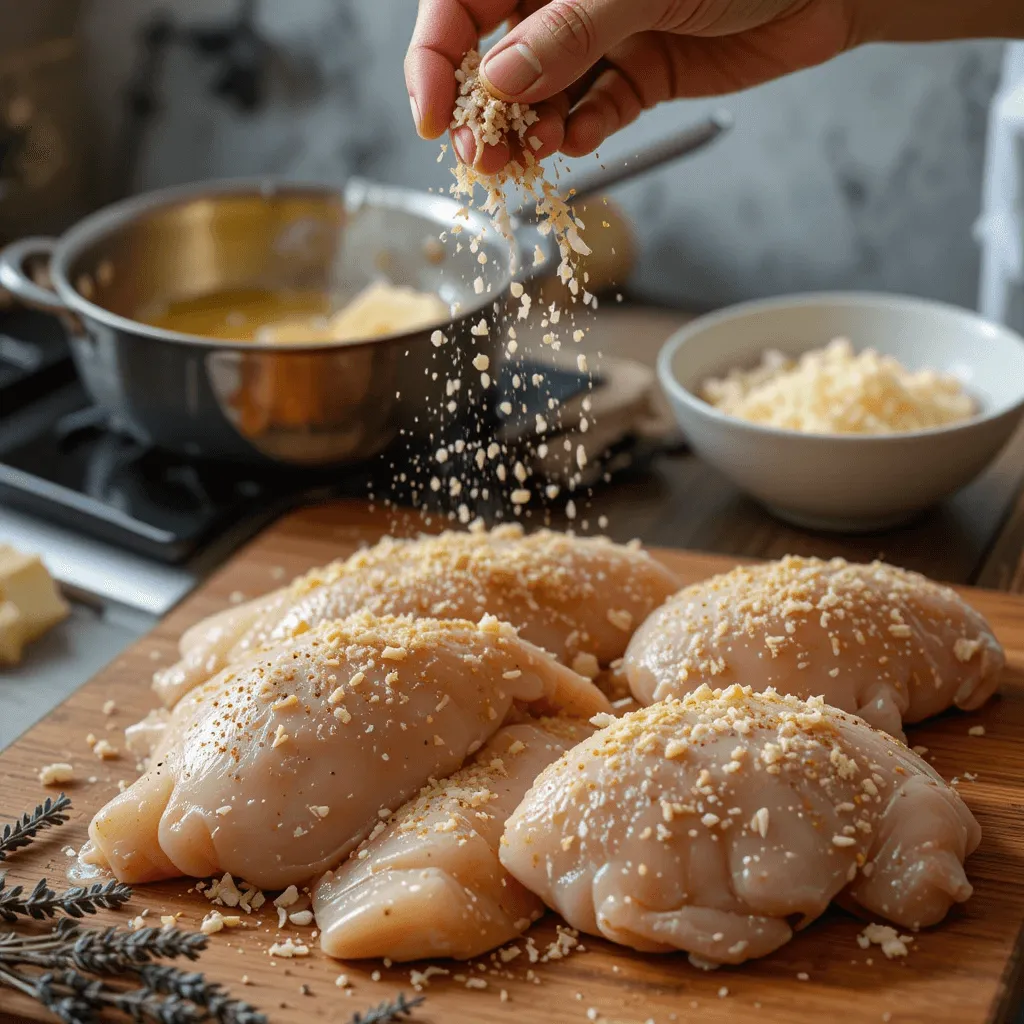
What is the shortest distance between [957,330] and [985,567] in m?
0.51

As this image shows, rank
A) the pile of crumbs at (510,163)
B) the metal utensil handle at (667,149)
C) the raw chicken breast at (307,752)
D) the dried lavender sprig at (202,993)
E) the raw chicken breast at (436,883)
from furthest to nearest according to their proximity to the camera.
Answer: the metal utensil handle at (667,149)
the pile of crumbs at (510,163)
the raw chicken breast at (307,752)
the raw chicken breast at (436,883)
the dried lavender sprig at (202,993)

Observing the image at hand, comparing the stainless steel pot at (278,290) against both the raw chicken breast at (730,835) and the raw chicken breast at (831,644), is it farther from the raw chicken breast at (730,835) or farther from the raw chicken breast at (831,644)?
the raw chicken breast at (730,835)

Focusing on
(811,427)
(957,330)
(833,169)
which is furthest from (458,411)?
(833,169)

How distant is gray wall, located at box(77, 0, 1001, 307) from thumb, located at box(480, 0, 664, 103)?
58.9 inches

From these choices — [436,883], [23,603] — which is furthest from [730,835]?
[23,603]

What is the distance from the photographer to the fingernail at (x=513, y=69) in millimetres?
1479

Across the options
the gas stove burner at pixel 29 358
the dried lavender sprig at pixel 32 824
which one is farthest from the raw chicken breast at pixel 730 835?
the gas stove burner at pixel 29 358

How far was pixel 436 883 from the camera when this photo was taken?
4.33 ft

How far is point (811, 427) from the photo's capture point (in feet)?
6.99

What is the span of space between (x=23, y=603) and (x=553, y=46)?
3.62 ft

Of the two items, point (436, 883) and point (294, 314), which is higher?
point (294, 314)

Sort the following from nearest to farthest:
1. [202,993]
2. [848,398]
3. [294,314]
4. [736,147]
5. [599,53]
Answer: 1. [202,993]
2. [599,53]
3. [848,398]
4. [294,314]
5. [736,147]

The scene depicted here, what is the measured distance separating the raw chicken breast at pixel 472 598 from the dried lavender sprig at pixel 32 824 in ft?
0.81

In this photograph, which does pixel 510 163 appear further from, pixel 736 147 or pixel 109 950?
pixel 736 147
